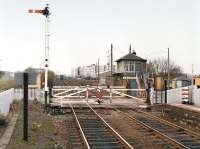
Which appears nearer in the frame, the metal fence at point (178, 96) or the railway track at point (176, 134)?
the railway track at point (176, 134)

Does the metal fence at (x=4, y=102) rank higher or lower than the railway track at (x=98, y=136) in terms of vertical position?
higher

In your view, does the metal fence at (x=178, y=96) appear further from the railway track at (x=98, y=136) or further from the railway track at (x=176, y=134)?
the railway track at (x=98, y=136)

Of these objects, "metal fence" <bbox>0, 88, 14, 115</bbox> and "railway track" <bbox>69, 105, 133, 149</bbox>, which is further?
"metal fence" <bbox>0, 88, 14, 115</bbox>

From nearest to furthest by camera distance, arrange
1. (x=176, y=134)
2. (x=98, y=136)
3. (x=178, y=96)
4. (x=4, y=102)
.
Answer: (x=98, y=136)
(x=176, y=134)
(x=4, y=102)
(x=178, y=96)

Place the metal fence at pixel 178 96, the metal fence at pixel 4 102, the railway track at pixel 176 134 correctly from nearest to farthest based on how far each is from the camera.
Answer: the railway track at pixel 176 134 → the metal fence at pixel 4 102 → the metal fence at pixel 178 96

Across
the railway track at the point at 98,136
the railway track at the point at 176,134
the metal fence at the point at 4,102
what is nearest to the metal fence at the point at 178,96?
the railway track at the point at 176,134

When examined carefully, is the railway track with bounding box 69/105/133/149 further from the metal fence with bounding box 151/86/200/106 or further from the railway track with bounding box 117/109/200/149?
the metal fence with bounding box 151/86/200/106

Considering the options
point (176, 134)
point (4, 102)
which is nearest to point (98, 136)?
point (176, 134)

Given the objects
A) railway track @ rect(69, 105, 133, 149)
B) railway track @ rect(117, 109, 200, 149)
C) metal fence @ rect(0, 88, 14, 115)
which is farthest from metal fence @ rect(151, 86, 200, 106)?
metal fence @ rect(0, 88, 14, 115)

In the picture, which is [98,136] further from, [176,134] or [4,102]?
[4,102]

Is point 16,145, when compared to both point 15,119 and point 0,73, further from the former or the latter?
point 0,73

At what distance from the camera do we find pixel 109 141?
14.1 metres

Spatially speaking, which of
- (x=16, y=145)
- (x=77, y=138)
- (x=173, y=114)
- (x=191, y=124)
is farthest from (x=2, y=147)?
(x=173, y=114)

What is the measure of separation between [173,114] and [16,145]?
1277cm
